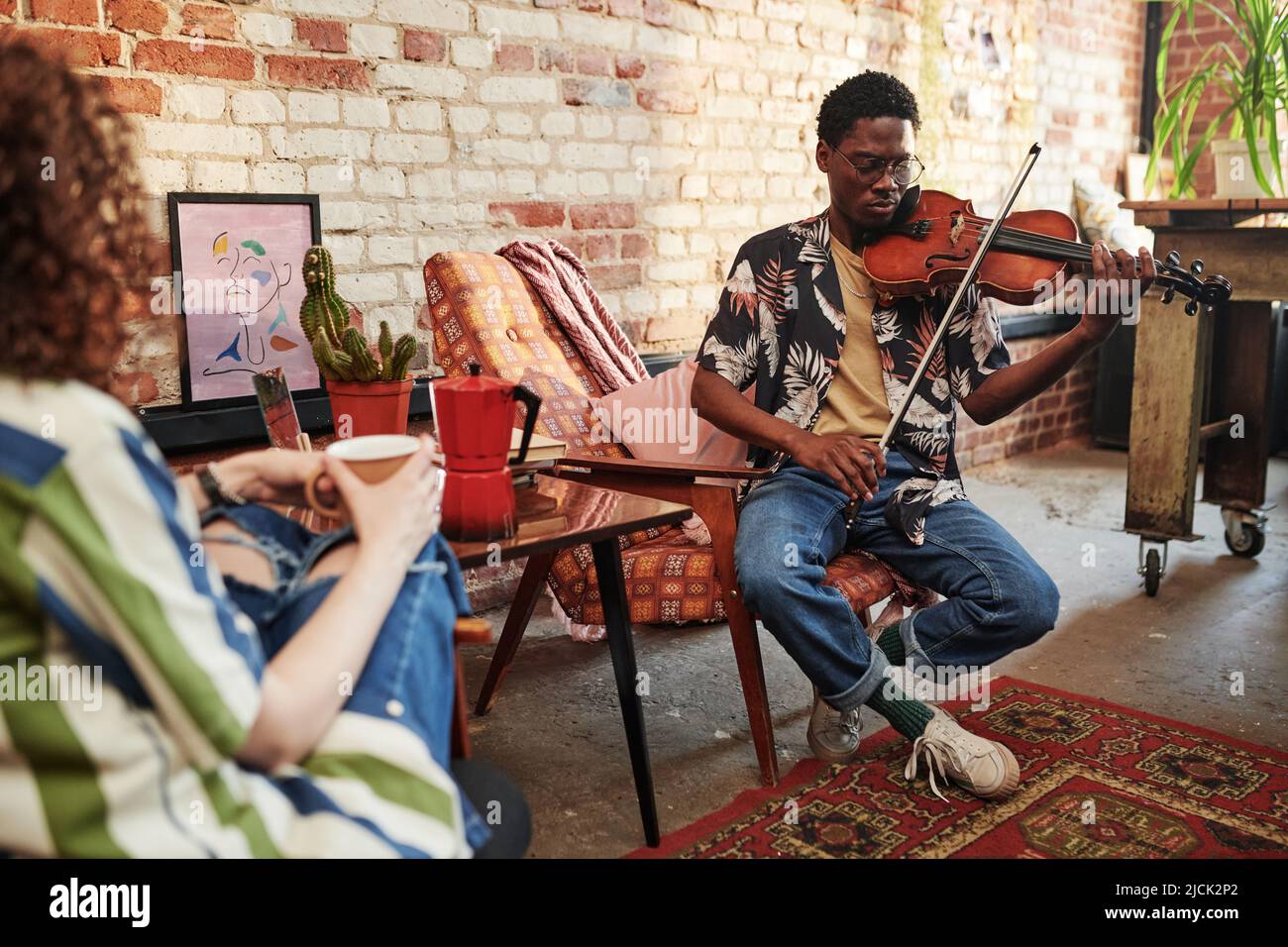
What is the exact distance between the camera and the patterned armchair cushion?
91.7 inches

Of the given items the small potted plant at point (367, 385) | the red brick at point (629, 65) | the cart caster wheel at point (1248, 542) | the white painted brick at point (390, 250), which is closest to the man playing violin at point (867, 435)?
the small potted plant at point (367, 385)

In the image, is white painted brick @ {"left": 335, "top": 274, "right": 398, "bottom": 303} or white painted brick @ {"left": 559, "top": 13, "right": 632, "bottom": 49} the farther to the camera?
white painted brick @ {"left": 559, "top": 13, "right": 632, "bottom": 49}

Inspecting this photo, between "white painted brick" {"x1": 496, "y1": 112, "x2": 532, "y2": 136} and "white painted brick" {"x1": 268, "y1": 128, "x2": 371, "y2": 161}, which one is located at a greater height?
"white painted brick" {"x1": 496, "y1": 112, "x2": 532, "y2": 136}

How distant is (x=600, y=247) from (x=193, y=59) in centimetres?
138

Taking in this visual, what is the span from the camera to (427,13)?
3076 millimetres

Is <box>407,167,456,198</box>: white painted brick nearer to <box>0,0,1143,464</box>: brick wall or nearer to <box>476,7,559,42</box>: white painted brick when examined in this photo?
<box>0,0,1143,464</box>: brick wall

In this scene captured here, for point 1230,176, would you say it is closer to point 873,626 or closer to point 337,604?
point 873,626

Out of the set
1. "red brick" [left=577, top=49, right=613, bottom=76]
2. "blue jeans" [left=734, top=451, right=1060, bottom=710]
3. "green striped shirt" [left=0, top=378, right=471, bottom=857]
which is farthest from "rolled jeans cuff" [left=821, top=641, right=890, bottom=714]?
"red brick" [left=577, top=49, right=613, bottom=76]

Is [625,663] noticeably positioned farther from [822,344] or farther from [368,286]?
[368,286]

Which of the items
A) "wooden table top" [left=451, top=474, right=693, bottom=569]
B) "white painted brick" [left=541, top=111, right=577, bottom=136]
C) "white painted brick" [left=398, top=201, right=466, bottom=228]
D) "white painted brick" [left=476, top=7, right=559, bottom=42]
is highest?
"white painted brick" [left=476, top=7, right=559, bottom=42]

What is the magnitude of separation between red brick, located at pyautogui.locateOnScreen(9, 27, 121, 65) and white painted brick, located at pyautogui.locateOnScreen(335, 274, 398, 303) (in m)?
0.74

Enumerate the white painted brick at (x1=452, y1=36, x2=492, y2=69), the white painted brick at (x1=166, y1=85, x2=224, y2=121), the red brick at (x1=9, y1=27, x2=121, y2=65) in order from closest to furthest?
the red brick at (x1=9, y1=27, x2=121, y2=65)
the white painted brick at (x1=166, y1=85, x2=224, y2=121)
the white painted brick at (x1=452, y1=36, x2=492, y2=69)

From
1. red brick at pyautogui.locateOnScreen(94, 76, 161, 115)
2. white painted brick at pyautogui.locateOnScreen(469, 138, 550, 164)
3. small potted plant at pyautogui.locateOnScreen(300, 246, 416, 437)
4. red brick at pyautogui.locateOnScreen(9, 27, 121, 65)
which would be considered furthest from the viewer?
white painted brick at pyautogui.locateOnScreen(469, 138, 550, 164)
